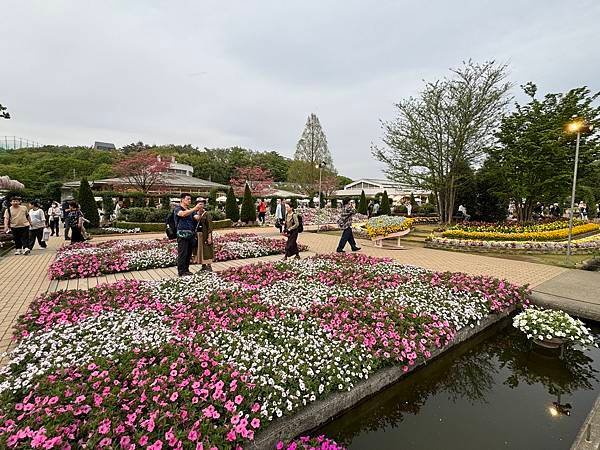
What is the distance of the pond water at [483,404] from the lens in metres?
2.71

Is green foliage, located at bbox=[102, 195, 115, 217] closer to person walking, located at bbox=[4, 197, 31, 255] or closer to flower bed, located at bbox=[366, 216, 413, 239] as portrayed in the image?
person walking, located at bbox=[4, 197, 31, 255]

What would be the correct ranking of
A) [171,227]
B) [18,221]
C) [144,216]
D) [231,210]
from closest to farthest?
[171,227], [18,221], [144,216], [231,210]

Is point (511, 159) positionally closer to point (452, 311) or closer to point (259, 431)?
point (452, 311)

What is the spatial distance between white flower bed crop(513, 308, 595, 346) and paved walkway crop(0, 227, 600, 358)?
66.5 inches

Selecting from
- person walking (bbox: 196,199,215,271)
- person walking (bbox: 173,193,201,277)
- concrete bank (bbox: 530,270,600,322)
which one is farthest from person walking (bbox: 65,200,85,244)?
concrete bank (bbox: 530,270,600,322)

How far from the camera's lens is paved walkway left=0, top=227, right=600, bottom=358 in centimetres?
513

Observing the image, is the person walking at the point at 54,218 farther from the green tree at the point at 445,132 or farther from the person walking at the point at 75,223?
the green tree at the point at 445,132

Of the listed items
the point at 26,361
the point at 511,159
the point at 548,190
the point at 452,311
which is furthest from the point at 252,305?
the point at 548,190

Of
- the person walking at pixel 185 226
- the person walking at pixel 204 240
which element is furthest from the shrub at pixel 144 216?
the person walking at pixel 185 226

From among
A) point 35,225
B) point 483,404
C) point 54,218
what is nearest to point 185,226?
point 483,404

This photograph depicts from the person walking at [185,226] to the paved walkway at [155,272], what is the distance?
0.95 meters

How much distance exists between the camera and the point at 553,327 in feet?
13.3

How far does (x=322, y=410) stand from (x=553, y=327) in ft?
11.1

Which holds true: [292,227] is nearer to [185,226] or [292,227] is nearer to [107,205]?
[185,226]
